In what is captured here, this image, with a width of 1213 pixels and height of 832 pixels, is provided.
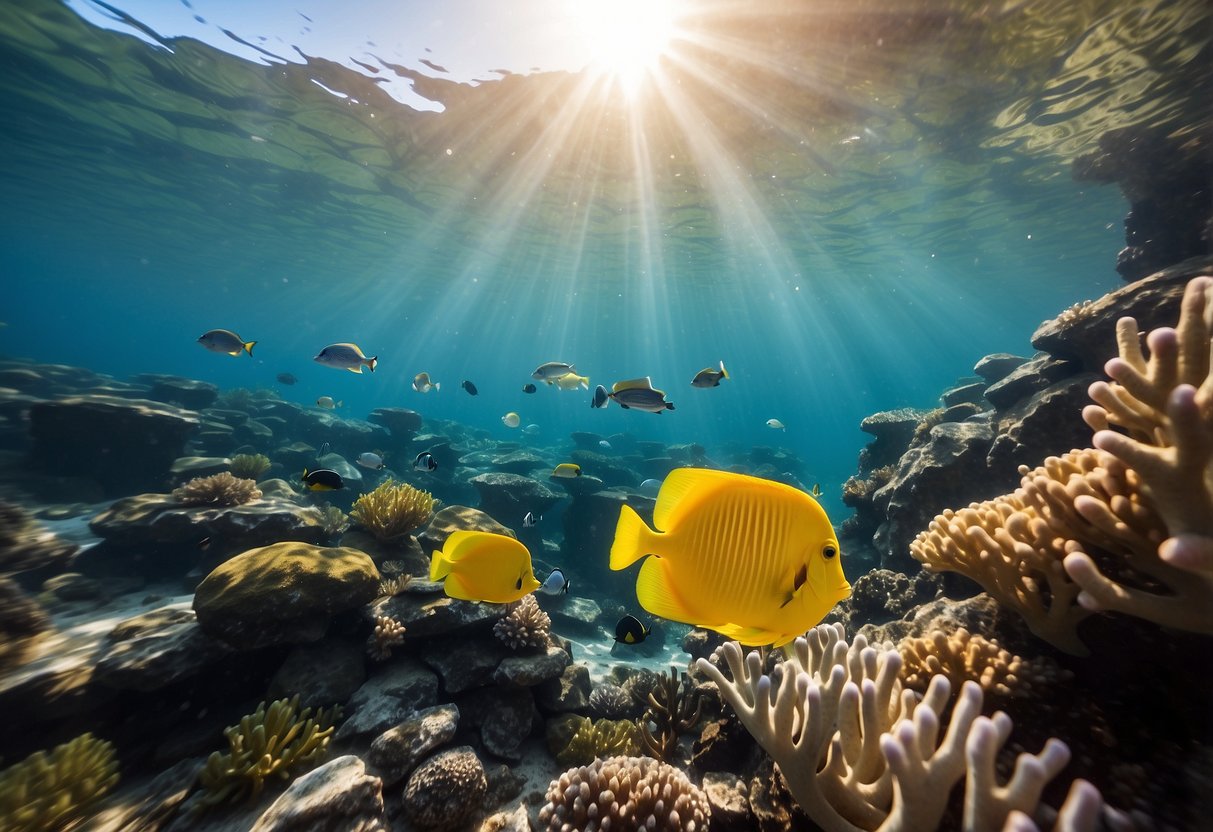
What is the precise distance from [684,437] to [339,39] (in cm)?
6045

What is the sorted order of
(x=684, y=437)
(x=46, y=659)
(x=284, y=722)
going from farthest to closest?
(x=684, y=437) → (x=46, y=659) → (x=284, y=722)

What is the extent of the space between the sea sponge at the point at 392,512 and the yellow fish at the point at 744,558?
5351 millimetres

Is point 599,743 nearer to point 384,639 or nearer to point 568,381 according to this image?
point 384,639

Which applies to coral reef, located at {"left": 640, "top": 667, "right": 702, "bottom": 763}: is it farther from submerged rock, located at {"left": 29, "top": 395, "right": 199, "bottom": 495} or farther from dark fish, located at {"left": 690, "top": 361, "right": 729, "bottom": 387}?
submerged rock, located at {"left": 29, "top": 395, "right": 199, "bottom": 495}

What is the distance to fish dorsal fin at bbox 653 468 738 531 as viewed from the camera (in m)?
1.67

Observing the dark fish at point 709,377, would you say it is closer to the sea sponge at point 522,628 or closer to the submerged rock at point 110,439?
the sea sponge at point 522,628

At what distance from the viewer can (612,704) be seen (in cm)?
493

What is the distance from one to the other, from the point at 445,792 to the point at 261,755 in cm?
151

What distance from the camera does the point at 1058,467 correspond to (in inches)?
98.5

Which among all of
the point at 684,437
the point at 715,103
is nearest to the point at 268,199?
the point at 715,103

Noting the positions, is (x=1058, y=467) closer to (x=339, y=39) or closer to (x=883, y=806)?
(x=883, y=806)

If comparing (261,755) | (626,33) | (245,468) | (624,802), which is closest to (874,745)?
(624,802)

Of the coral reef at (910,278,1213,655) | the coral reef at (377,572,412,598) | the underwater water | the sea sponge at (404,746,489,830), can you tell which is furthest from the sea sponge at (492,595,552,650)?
the coral reef at (910,278,1213,655)

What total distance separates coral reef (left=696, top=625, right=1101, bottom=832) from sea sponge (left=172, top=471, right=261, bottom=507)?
25.9ft
